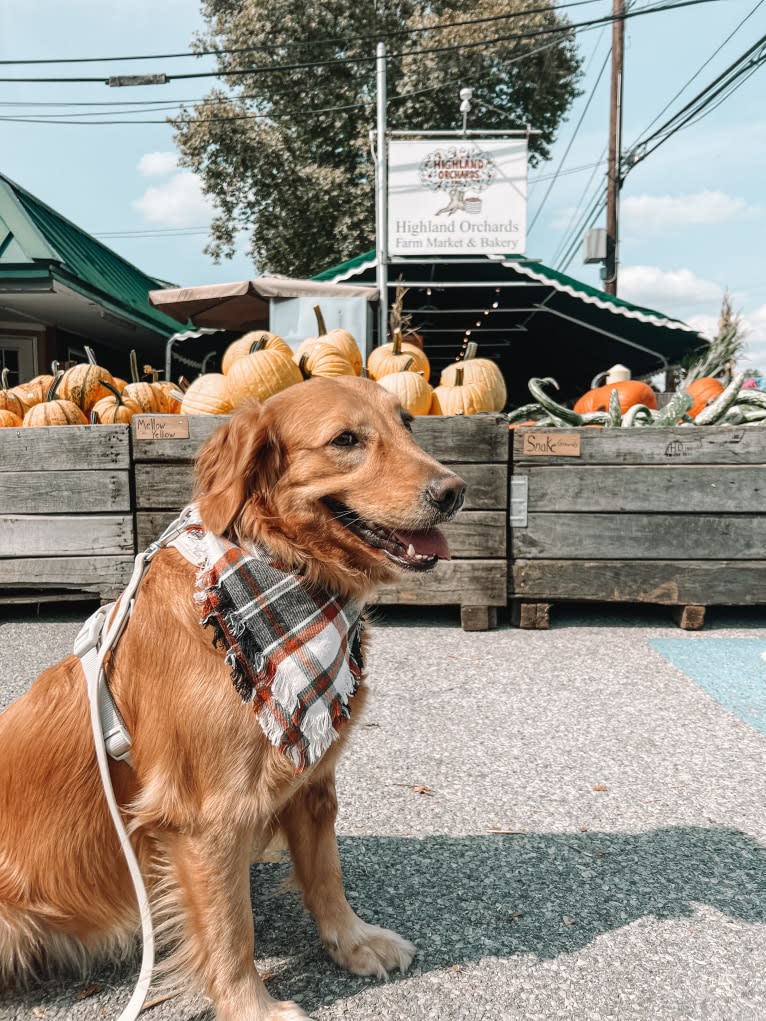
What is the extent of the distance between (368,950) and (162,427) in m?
3.36

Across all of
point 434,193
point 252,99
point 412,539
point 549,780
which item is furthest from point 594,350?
point 252,99

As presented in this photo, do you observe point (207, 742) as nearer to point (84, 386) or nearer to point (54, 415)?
point (54, 415)

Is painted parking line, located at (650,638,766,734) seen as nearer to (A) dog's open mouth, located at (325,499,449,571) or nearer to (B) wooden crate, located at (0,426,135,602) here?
(A) dog's open mouth, located at (325,499,449,571)

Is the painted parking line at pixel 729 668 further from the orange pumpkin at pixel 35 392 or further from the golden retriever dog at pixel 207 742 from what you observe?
the orange pumpkin at pixel 35 392

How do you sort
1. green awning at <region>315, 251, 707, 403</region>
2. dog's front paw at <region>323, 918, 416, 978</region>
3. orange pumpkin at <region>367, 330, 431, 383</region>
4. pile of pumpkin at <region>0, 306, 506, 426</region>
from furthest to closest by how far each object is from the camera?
green awning at <region>315, 251, 707, 403</region> < orange pumpkin at <region>367, 330, 431, 383</region> < pile of pumpkin at <region>0, 306, 506, 426</region> < dog's front paw at <region>323, 918, 416, 978</region>

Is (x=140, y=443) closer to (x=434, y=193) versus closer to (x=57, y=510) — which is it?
(x=57, y=510)

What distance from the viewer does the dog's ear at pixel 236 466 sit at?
1.64 m

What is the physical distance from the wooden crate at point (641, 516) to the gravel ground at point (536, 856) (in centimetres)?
65

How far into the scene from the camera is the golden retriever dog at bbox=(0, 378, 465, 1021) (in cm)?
153

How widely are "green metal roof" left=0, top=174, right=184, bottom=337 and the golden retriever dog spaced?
7.68 metres

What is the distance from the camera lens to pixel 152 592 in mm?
1684

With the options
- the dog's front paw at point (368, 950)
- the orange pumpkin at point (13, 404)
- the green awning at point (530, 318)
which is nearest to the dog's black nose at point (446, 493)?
the dog's front paw at point (368, 950)

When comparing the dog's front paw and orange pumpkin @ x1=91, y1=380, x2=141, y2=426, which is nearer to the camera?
the dog's front paw

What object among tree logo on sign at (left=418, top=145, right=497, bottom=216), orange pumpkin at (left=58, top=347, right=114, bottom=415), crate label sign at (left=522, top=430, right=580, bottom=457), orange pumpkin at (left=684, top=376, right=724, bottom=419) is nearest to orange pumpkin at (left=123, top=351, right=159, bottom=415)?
orange pumpkin at (left=58, top=347, right=114, bottom=415)
